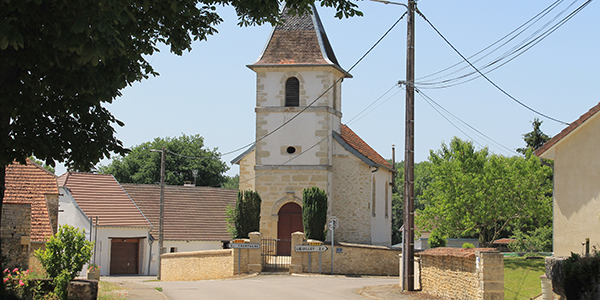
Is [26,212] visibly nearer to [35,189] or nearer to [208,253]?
[35,189]

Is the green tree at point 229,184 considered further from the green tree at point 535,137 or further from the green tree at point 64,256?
the green tree at point 64,256

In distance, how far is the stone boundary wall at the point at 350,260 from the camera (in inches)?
1047

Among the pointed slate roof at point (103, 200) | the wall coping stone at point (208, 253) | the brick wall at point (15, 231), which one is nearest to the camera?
the brick wall at point (15, 231)

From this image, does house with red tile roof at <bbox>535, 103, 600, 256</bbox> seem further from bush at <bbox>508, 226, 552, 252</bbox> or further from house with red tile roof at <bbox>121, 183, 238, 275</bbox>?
house with red tile roof at <bbox>121, 183, 238, 275</bbox>

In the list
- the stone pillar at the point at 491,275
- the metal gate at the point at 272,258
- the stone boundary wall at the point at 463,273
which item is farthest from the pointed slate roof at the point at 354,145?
the stone pillar at the point at 491,275

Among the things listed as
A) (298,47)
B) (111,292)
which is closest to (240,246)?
(111,292)

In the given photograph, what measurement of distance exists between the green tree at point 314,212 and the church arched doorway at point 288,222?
2592 millimetres

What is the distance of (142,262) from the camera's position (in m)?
38.5

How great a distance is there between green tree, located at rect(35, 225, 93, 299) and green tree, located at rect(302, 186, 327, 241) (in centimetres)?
1404

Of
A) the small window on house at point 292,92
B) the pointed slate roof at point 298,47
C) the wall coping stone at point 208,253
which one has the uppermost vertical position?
the pointed slate roof at point 298,47

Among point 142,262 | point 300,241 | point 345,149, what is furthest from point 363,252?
point 142,262

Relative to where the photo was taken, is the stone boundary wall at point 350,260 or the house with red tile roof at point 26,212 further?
the stone boundary wall at point 350,260

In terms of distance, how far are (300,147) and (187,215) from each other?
14768mm

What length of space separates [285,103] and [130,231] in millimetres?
13734
